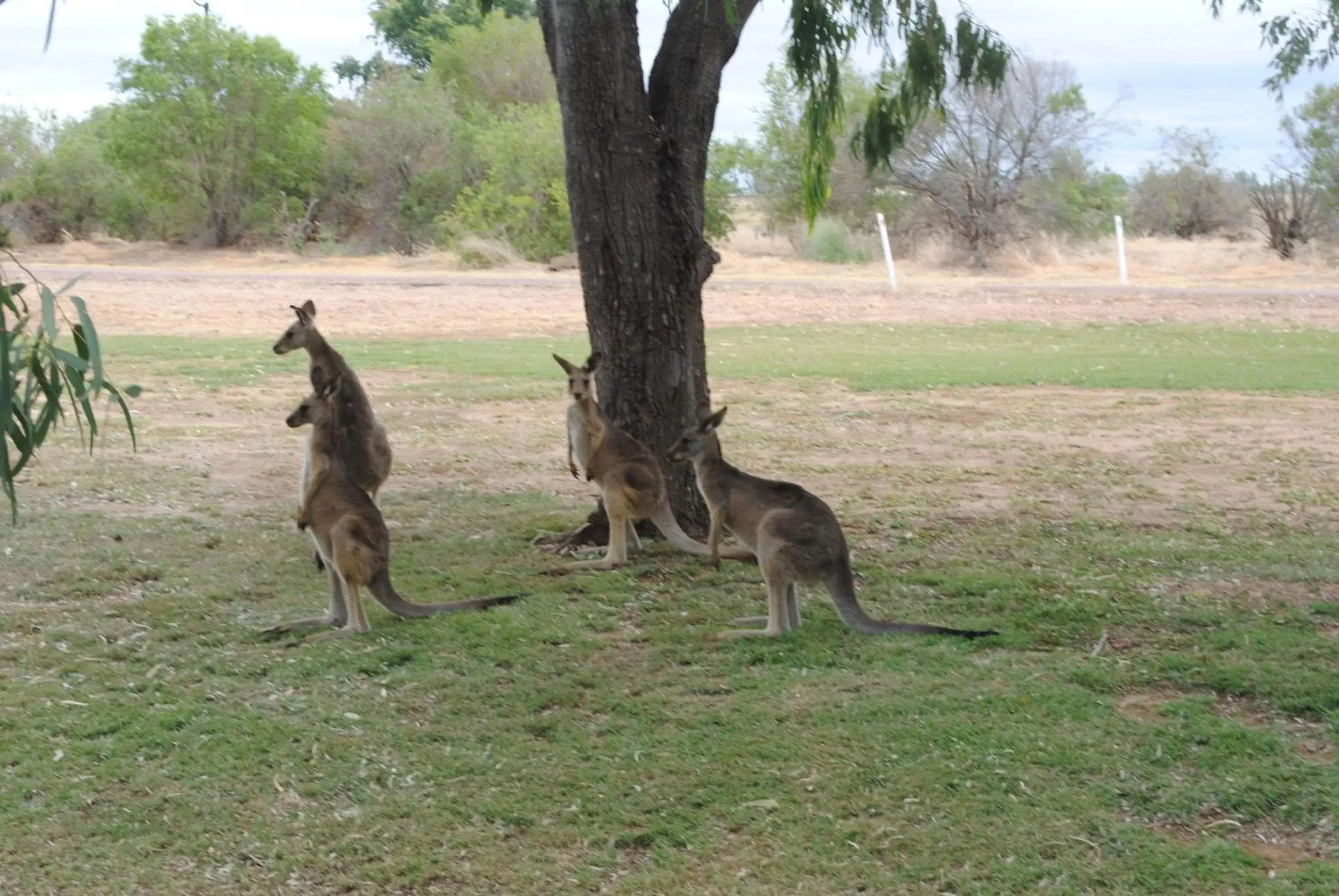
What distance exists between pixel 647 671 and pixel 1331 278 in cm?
2314

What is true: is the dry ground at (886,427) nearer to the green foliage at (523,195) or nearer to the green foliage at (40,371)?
the green foliage at (40,371)

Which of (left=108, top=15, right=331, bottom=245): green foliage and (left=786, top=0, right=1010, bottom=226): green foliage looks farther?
(left=108, top=15, right=331, bottom=245): green foliage

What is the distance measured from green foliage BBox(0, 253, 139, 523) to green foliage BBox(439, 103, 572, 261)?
26303mm

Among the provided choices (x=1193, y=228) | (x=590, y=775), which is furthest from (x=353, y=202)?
(x=590, y=775)

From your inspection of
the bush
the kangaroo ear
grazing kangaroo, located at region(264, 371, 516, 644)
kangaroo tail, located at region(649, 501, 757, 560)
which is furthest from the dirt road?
grazing kangaroo, located at region(264, 371, 516, 644)

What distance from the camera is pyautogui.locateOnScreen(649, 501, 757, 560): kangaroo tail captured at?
23.6ft

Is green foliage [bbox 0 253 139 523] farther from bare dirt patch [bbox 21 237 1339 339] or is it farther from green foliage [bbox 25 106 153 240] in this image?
green foliage [bbox 25 106 153 240]

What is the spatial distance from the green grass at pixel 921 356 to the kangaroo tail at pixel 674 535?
23.5ft

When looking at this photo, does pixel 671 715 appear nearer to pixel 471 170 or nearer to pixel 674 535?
pixel 674 535

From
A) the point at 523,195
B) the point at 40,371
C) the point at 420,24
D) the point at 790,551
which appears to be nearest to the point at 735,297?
the point at 523,195

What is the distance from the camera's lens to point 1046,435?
11.5m

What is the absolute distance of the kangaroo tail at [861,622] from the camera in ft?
18.8

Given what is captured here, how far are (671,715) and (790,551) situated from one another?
95cm

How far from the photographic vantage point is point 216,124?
3578 cm
